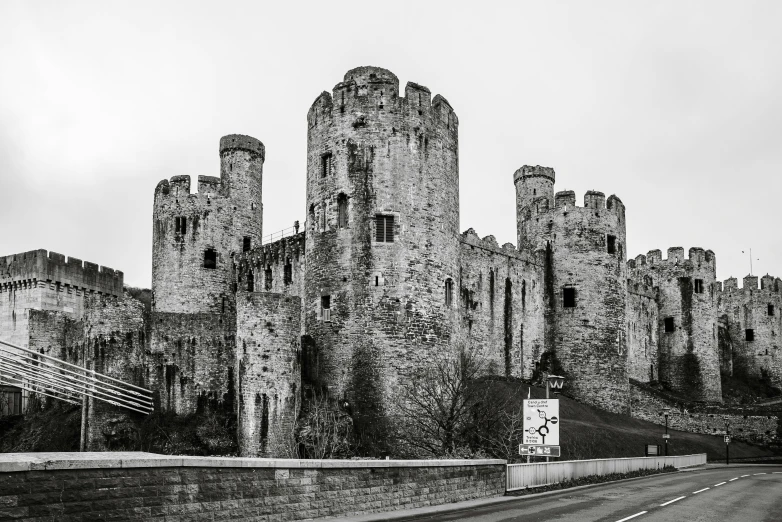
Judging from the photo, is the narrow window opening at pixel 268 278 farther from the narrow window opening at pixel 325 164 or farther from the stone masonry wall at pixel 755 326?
the stone masonry wall at pixel 755 326

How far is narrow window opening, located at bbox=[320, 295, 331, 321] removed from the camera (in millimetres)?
39844

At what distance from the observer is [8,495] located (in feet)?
38.2

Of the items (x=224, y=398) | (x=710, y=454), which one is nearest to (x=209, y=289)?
(x=224, y=398)

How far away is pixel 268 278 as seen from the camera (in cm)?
5125

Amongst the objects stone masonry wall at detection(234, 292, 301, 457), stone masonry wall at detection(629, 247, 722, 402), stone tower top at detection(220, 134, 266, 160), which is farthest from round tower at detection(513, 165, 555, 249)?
stone masonry wall at detection(234, 292, 301, 457)

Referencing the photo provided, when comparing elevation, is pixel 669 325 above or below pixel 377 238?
below

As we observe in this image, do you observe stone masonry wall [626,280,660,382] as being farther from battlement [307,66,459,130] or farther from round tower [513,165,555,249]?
battlement [307,66,459,130]

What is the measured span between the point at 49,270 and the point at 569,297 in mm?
34156

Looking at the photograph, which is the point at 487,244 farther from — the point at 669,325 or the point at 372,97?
the point at 669,325

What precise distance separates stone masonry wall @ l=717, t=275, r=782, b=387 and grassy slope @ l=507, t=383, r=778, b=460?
29.9 meters

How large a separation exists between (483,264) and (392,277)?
1468cm

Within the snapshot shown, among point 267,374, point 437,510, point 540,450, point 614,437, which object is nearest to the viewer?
point 437,510

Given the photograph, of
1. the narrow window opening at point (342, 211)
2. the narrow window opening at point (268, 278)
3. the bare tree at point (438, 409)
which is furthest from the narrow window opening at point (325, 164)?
the narrow window opening at point (268, 278)

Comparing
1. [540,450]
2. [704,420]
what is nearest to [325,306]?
[540,450]
